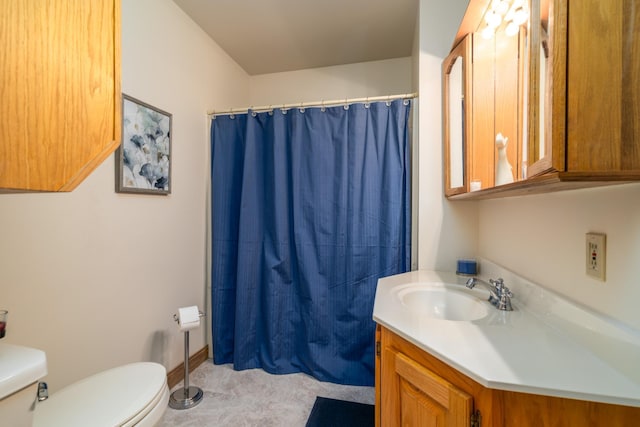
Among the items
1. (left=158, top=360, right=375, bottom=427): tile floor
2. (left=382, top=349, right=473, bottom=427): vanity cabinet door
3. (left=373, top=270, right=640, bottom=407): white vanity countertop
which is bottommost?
(left=158, top=360, right=375, bottom=427): tile floor

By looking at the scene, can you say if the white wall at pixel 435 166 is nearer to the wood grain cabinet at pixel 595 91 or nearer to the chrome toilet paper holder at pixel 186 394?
the wood grain cabinet at pixel 595 91

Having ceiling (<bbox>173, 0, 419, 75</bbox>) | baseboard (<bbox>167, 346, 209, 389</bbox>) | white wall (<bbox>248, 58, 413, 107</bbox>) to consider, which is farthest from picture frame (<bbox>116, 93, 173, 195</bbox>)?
white wall (<bbox>248, 58, 413, 107</bbox>)

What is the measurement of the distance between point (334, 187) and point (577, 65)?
55.3 inches

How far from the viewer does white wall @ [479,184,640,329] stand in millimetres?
662

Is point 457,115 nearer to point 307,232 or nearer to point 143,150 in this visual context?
point 307,232

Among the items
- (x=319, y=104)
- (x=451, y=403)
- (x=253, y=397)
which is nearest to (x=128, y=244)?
(x=253, y=397)

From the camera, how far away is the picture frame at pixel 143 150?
1445 mm

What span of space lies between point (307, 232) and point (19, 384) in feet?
4.77

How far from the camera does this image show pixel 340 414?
1.56m

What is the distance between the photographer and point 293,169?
195cm

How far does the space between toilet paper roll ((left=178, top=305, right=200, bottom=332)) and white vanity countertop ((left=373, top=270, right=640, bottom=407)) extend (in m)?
1.16

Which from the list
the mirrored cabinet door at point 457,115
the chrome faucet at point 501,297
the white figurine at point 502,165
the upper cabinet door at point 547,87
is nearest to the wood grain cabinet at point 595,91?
the upper cabinet door at point 547,87

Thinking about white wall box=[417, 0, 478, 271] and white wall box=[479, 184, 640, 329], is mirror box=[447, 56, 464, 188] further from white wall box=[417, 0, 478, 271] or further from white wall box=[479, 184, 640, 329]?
white wall box=[479, 184, 640, 329]

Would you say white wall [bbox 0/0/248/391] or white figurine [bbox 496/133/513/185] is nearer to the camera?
white figurine [bbox 496/133/513/185]
